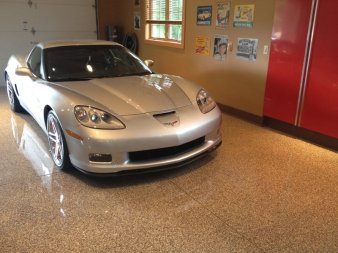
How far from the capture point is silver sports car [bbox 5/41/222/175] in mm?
2492

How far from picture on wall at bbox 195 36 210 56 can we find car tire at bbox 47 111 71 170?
3048mm

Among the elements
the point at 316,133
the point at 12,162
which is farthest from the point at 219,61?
the point at 12,162

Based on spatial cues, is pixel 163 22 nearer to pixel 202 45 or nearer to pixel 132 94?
pixel 202 45

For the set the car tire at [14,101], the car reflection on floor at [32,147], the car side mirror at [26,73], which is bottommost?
the car reflection on floor at [32,147]

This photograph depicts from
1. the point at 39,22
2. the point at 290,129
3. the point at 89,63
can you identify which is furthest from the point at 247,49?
the point at 39,22

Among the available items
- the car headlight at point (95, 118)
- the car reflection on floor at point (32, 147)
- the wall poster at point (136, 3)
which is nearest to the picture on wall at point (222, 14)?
the wall poster at point (136, 3)

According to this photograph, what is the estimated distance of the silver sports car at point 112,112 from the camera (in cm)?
249

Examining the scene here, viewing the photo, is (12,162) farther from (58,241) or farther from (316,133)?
(316,133)

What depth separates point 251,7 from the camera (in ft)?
13.9

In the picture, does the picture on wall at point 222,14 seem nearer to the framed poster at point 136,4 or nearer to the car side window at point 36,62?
the car side window at point 36,62

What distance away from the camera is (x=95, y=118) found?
8.29 feet

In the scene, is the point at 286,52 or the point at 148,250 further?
the point at 286,52

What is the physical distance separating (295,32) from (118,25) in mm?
5200

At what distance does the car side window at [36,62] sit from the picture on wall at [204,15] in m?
2.65
